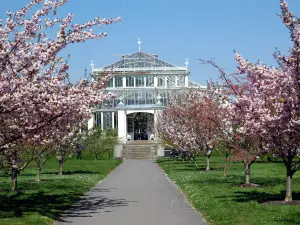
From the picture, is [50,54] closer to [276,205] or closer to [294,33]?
[294,33]

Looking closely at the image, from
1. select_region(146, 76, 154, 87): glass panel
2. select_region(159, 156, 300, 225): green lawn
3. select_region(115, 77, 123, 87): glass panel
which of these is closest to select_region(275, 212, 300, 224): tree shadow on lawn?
select_region(159, 156, 300, 225): green lawn

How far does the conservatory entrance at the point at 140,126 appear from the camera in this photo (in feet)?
207

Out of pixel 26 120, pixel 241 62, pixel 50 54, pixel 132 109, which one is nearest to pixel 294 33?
pixel 241 62

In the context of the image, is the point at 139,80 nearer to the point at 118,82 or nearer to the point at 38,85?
the point at 118,82

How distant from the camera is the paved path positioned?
11375 millimetres

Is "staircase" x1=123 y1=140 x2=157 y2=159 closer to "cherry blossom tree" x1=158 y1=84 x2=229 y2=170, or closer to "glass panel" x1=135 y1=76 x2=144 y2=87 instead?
"glass panel" x1=135 y1=76 x2=144 y2=87

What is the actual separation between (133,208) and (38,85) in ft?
15.1

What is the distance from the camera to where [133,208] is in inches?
537

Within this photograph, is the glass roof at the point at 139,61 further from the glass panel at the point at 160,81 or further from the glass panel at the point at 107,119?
the glass panel at the point at 107,119

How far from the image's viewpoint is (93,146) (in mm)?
48875

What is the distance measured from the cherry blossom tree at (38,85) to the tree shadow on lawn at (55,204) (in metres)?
1.85

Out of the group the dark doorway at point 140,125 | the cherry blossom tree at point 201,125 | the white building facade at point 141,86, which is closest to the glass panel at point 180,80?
the white building facade at point 141,86

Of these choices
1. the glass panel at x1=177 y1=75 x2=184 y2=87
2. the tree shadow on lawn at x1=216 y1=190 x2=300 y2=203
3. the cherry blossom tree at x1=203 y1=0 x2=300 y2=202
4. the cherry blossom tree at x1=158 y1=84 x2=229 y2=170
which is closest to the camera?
the cherry blossom tree at x1=203 y1=0 x2=300 y2=202

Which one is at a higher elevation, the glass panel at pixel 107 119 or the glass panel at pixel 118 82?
the glass panel at pixel 118 82
